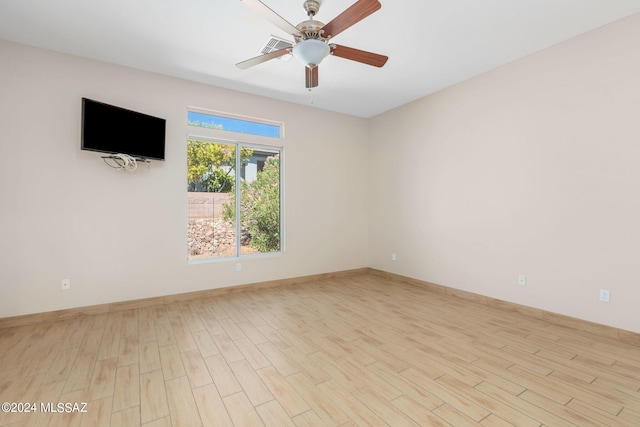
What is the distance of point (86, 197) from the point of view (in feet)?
11.4

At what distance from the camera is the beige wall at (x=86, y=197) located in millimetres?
3162

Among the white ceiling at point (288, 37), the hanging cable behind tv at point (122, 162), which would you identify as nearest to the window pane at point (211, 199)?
the hanging cable behind tv at point (122, 162)

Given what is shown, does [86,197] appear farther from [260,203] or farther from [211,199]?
[260,203]

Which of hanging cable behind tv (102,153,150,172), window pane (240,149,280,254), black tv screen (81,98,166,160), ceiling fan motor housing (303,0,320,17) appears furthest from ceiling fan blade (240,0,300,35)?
window pane (240,149,280,254)

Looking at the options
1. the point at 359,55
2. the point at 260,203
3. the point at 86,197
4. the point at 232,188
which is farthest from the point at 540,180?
the point at 86,197

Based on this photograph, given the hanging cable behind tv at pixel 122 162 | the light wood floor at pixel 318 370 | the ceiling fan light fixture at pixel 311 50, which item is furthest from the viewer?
the hanging cable behind tv at pixel 122 162

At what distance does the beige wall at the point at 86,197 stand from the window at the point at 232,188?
0.62ft

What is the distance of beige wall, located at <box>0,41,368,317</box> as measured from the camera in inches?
124

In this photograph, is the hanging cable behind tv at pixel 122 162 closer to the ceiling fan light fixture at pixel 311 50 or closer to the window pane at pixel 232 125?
the window pane at pixel 232 125

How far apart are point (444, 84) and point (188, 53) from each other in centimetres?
355

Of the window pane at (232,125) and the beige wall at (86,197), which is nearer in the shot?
the beige wall at (86,197)

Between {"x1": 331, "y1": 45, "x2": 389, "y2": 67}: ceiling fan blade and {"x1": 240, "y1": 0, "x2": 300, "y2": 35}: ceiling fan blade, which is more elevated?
{"x1": 240, "y1": 0, "x2": 300, "y2": 35}: ceiling fan blade

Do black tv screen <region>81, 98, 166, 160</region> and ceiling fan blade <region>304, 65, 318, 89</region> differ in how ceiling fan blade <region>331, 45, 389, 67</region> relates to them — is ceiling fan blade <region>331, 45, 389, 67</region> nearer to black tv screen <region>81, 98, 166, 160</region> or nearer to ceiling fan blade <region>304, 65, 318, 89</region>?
ceiling fan blade <region>304, 65, 318, 89</region>

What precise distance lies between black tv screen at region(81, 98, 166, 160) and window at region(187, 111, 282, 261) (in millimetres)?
503
